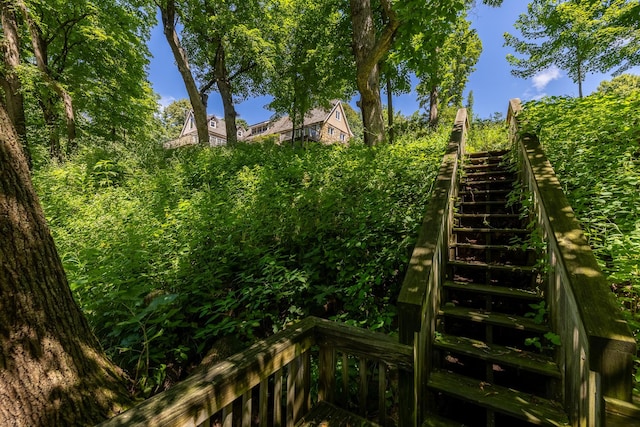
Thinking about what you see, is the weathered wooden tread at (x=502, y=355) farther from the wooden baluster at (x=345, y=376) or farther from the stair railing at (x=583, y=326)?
the wooden baluster at (x=345, y=376)

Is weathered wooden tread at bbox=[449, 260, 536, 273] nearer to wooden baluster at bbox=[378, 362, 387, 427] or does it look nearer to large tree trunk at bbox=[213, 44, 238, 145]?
wooden baluster at bbox=[378, 362, 387, 427]

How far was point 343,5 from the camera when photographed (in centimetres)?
1105

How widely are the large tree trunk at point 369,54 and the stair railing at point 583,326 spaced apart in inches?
200

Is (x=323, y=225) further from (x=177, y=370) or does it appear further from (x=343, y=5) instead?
(x=343, y=5)

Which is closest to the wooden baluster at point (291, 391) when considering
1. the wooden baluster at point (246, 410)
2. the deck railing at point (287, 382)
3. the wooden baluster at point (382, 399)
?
the deck railing at point (287, 382)

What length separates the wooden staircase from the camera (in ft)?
6.84

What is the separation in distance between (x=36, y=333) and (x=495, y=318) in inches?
139

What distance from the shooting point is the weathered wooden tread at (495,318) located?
2.45 m

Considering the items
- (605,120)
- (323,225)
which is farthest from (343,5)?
(323,225)

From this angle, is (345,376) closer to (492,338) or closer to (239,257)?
(492,338)

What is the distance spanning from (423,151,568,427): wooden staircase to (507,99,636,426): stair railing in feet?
0.70

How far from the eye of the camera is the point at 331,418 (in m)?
1.94

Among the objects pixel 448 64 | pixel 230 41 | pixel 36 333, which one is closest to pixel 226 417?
pixel 36 333

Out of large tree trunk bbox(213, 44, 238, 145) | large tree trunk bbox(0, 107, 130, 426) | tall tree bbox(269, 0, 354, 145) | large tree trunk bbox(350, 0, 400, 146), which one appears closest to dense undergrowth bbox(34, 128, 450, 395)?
large tree trunk bbox(0, 107, 130, 426)
